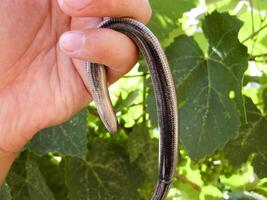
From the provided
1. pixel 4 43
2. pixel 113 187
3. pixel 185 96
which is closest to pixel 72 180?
pixel 113 187

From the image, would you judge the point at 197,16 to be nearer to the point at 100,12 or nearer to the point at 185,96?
the point at 185,96

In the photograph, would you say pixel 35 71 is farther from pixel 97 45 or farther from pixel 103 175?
pixel 103 175

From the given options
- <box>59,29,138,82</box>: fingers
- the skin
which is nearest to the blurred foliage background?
the skin

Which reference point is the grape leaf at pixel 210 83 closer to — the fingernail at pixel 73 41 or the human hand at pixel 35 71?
the human hand at pixel 35 71

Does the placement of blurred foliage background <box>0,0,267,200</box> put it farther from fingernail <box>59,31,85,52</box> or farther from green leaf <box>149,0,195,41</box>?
fingernail <box>59,31,85,52</box>

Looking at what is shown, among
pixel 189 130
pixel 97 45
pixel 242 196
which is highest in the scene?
pixel 97 45

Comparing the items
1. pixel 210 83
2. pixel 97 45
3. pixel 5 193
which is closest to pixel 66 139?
pixel 5 193
